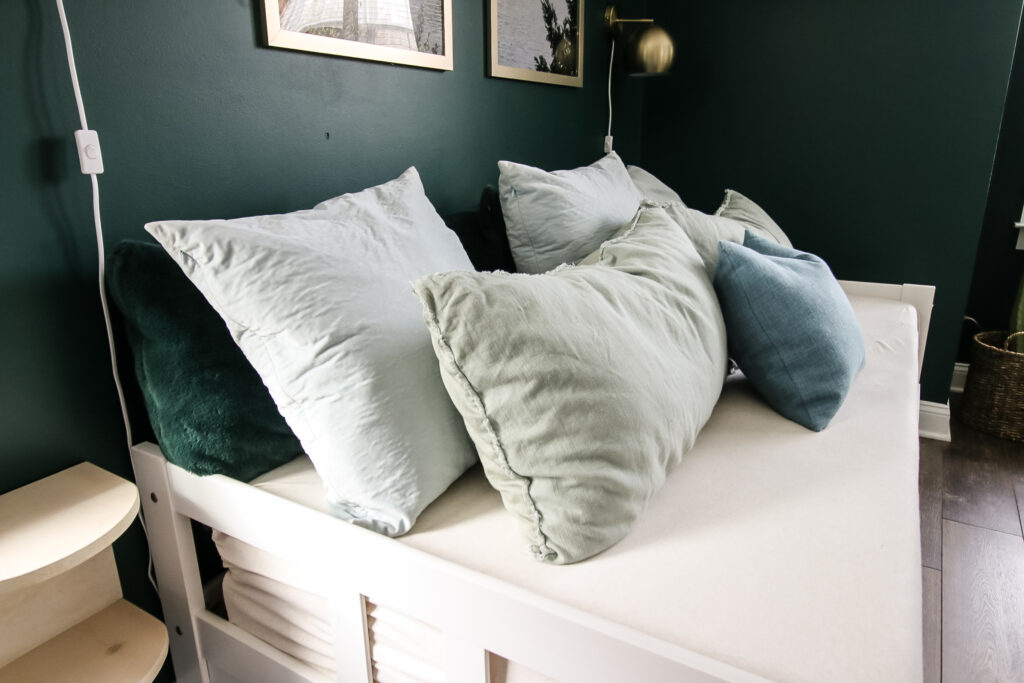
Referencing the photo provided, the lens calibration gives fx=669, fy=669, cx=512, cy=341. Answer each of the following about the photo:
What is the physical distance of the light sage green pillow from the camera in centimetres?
81

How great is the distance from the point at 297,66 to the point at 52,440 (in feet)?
2.57

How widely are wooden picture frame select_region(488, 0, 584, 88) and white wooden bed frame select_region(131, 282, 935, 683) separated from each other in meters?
1.31

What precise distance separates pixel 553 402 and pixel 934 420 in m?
2.31

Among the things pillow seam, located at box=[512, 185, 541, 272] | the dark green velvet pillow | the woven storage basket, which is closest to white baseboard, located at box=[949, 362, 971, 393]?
the woven storage basket

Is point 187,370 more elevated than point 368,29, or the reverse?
point 368,29

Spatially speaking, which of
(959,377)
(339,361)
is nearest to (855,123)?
(959,377)

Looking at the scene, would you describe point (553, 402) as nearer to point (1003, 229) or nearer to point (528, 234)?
point (528, 234)

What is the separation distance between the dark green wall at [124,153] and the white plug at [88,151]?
21mm

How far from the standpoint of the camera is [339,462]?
877 millimetres

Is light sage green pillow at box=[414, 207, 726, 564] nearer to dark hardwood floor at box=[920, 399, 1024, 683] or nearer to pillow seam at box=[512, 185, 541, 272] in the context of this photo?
pillow seam at box=[512, 185, 541, 272]

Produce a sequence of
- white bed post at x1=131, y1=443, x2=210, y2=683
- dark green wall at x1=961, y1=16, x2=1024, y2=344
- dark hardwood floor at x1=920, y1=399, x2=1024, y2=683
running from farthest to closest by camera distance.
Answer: dark green wall at x1=961, y1=16, x2=1024, y2=344 → dark hardwood floor at x1=920, y1=399, x2=1024, y2=683 → white bed post at x1=131, y1=443, x2=210, y2=683

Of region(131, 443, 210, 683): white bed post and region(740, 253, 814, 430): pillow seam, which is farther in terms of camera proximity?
region(740, 253, 814, 430): pillow seam

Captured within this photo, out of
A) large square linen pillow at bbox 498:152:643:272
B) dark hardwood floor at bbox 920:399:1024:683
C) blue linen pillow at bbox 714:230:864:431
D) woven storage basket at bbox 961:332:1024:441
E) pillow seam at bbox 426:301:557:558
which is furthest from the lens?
woven storage basket at bbox 961:332:1024:441

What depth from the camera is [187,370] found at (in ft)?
3.19
